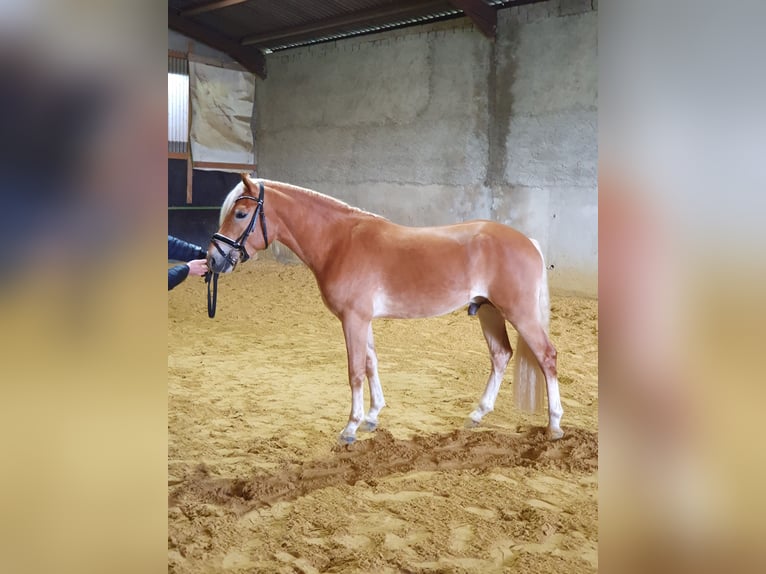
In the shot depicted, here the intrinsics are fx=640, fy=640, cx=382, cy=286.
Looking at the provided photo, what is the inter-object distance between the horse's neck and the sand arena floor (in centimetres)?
78

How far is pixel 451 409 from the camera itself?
10.2ft

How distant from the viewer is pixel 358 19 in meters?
6.84

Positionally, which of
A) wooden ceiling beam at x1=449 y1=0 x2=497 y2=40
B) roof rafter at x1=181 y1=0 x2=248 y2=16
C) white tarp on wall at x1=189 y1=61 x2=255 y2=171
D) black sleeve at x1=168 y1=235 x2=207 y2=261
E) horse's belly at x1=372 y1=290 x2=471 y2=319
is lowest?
horse's belly at x1=372 y1=290 x2=471 y2=319

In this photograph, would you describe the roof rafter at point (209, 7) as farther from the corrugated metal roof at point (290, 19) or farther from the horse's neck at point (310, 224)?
the horse's neck at point (310, 224)

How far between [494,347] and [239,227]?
1258 millimetres

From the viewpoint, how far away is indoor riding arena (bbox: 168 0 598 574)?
1.90 metres

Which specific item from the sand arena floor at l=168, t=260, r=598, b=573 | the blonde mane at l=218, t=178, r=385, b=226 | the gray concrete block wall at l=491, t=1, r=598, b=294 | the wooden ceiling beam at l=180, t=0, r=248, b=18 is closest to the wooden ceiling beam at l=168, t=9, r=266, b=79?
the wooden ceiling beam at l=180, t=0, r=248, b=18

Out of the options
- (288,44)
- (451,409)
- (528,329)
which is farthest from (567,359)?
(288,44)

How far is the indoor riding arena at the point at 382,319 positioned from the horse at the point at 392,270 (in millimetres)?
46

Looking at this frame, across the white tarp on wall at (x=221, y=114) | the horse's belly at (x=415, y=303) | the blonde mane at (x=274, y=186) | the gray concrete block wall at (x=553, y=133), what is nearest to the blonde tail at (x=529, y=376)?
the horse's belly at (x=415, y=303)

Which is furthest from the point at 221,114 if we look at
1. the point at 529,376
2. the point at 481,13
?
the point at 529,376

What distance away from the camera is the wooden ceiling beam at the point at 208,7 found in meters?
6.72

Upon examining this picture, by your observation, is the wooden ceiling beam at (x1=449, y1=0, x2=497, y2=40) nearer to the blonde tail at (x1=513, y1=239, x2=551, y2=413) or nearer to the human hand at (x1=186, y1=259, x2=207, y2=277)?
the blonde tail at (x1=513, y1=239, x2=551, y2=413)
